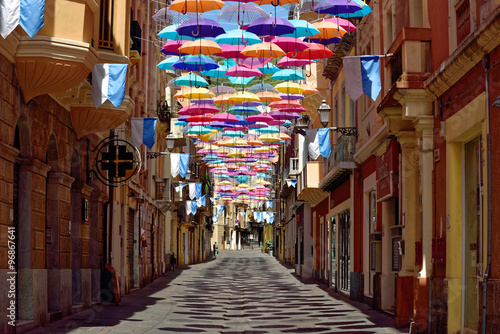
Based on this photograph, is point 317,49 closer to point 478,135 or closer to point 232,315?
point 232,315

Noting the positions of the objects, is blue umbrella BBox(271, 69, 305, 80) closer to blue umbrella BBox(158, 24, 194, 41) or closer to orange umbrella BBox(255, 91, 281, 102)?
orange umbrella BBox(255, 91, 281, 102)

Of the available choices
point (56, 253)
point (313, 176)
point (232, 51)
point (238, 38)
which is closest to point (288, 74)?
point (232, 51)

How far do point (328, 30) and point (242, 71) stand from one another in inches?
161

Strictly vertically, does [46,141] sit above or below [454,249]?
above

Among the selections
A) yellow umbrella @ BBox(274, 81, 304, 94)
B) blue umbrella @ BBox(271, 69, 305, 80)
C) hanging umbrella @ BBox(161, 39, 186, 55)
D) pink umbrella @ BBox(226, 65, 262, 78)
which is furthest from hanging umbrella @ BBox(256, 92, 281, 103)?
hanging umbrella @ BBox(161, 39, 186, 55)

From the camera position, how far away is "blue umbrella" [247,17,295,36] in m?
19.5

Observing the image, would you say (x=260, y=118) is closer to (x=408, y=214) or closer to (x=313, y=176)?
(x=313, y=176)

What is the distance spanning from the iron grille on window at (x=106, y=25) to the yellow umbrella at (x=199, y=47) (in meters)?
2.67

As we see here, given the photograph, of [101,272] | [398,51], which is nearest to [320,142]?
[101,272]

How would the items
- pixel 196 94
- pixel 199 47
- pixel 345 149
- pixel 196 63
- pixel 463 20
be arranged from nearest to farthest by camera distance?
pixel 463 20 < pixel 199 47 < pixel 196 63 < pixel 196 94 < pixel 345 149

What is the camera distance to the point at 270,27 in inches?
778

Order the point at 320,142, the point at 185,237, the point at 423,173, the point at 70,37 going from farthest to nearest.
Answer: the point at 185,237 < the point at 320,142 < the point at 423,173 < the point at 70,37

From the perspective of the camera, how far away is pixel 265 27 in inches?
777

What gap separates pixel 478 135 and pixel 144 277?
22415 mm
